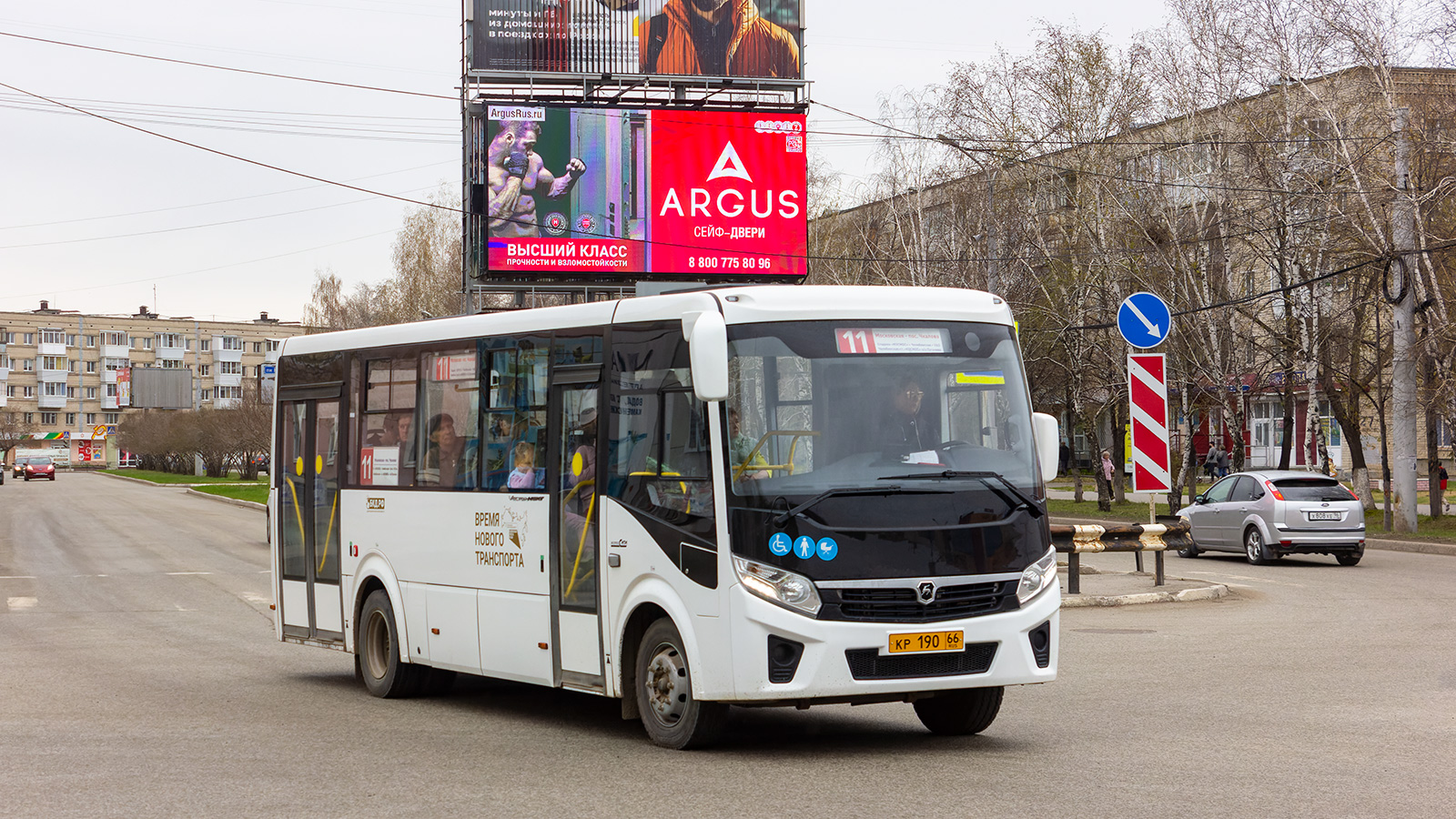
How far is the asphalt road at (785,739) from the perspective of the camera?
287 inches

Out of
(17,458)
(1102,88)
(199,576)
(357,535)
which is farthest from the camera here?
(17,458)

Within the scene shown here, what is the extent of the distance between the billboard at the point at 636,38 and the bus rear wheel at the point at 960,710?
25190mm

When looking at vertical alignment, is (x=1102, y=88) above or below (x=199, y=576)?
above

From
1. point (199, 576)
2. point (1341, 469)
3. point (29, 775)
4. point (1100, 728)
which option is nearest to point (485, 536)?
point (29, 775)

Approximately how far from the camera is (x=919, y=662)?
330 inches

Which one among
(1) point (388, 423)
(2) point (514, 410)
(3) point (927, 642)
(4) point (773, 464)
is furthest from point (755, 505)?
(1) point (388, 423)

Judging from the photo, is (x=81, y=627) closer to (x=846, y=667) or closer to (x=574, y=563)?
(x=574, y=563)

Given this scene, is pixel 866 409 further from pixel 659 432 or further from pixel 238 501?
pixel 238 501

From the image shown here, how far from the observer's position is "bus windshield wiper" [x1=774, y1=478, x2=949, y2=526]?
8.27 metres

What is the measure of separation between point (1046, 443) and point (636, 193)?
74.9 feet

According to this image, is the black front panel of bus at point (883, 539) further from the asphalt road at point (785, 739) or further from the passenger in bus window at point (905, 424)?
the asphalt road at point (785, 739)

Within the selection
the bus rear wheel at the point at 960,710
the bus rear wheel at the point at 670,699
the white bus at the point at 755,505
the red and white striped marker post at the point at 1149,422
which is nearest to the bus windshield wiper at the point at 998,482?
the white bus at the point at 755,505

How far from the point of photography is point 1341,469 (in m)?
57.3

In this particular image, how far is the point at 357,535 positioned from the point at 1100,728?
20.2 feet
